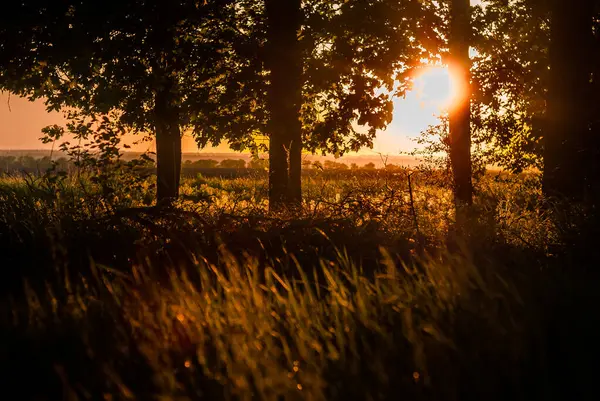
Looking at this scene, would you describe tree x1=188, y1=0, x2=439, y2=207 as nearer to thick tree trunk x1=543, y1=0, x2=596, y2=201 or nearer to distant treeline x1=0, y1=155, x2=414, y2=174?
distant treeline x1=0, y1=155, x2=414, y2=174

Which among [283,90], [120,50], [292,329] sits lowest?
[292,329]

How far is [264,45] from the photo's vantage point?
1069cm

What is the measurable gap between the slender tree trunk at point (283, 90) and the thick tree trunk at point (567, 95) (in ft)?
14.1

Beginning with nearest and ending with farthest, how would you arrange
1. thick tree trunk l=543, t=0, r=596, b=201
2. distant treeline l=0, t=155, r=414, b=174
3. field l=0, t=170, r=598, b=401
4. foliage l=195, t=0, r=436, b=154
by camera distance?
field l=0, t=170, r=598, b=401 → thick tree trunk l=543, t=0, r=596, b=201 → distant treeline l=0, t=155, r=414, b=174 → foliage l=195, t=0, r=436, b=154

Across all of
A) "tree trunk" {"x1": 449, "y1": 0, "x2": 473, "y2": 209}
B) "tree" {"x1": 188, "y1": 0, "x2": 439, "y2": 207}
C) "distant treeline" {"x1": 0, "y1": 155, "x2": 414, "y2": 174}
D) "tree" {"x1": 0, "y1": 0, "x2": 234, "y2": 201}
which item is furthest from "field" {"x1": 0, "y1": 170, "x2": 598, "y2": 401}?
"tree trunk" {"x1": 449, "y1": 0, "x2": 473, "y2": 209}

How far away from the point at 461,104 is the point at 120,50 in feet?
25.8

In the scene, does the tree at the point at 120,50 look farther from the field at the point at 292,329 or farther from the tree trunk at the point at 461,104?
the tree trunk at the point at 461,104

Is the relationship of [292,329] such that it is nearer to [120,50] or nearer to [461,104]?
[120,50]

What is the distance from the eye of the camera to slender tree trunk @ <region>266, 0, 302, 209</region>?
10422mm

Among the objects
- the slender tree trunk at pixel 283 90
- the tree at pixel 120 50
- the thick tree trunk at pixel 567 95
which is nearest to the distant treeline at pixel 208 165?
the slender tree trunk at pixel 283 90

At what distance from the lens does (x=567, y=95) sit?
846 centimetres

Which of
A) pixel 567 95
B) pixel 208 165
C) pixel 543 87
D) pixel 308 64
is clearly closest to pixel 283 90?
pixel 308 64

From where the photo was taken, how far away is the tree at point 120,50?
8492mm

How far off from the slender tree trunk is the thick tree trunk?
14.1 feet
